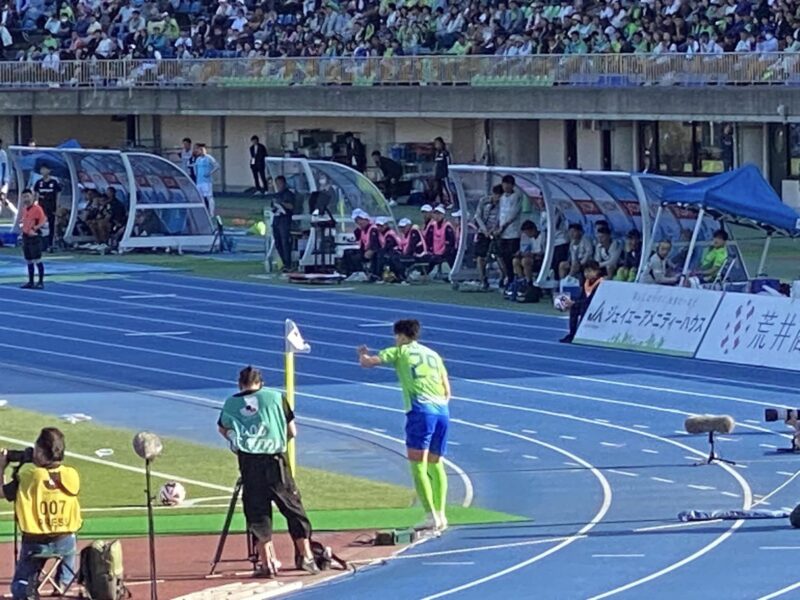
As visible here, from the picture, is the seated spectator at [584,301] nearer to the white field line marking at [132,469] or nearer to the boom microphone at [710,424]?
the boom microphone at [710,424]

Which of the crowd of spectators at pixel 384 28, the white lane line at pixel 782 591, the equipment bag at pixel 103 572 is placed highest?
the crowd of spectators at pixel 384 28

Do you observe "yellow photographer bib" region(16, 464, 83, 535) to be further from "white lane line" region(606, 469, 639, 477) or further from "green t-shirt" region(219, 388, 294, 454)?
"white lane line" region(606, 469, 639, 477)

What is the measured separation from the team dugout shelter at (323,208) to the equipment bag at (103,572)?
818 inches

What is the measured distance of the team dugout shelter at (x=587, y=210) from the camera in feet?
90.7

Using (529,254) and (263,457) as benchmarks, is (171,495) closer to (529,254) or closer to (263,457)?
(263,457)

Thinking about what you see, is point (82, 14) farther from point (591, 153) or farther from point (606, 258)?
point (606, 258)

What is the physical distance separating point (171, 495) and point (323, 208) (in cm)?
1786

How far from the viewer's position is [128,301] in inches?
1235

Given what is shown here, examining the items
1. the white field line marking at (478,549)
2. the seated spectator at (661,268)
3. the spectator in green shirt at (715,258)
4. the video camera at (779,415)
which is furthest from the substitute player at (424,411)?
the seated spectator at (661,268)

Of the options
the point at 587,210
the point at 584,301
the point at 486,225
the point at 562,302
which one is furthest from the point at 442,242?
the point at 584,301

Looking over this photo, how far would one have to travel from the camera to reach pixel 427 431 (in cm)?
1520

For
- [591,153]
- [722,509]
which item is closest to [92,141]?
[591,153]

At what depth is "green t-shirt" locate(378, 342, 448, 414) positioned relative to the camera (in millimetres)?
15203

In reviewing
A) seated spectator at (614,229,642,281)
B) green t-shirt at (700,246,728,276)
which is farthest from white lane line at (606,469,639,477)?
seated spectator at (614,229,642,281)
